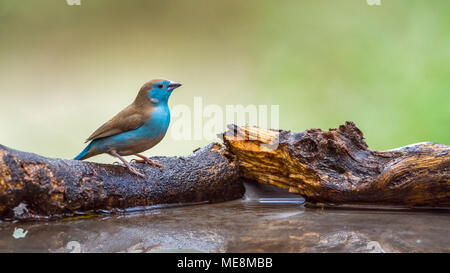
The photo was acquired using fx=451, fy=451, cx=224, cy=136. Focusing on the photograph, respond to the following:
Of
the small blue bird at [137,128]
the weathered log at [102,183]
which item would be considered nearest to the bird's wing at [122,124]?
the small blue bird at [137,128]

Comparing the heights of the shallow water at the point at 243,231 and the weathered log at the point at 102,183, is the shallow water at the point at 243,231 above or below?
below

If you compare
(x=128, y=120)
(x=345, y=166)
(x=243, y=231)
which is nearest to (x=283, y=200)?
(x=345, y=166)

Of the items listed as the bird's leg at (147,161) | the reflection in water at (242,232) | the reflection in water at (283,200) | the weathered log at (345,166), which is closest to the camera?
the reflection in water at (242,232)

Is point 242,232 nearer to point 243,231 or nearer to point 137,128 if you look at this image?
point 243,231

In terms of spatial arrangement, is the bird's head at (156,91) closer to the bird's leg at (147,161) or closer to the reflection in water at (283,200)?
the bird's leg at (147,161)

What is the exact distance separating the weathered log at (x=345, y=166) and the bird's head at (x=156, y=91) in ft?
2.10

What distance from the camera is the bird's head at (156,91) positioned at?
3.76 meters

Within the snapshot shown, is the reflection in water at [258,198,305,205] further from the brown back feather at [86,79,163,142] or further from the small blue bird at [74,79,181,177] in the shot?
the brown back feather at [86,79,163,142]

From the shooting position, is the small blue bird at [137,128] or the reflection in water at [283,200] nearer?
the small blue bird at [137,128]

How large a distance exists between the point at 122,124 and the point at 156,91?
16.5 inches

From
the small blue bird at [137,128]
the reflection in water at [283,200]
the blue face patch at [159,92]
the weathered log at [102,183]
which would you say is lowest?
the reflection in water at [283,200]

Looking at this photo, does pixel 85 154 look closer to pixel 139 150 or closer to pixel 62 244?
pixel 139 150
